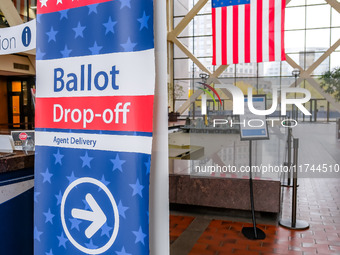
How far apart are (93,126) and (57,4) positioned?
50 cm

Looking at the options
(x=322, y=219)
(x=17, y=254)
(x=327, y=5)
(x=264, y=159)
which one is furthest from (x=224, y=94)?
(x=17, y=254)

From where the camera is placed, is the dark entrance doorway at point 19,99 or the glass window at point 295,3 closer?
the dark entrance doorway at point 19,99

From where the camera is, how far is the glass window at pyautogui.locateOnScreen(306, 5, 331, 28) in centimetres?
1777

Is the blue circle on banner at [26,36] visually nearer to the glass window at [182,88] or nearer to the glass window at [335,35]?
the glass window at [335,35]

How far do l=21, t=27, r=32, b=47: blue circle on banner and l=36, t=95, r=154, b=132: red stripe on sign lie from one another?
2.88ft

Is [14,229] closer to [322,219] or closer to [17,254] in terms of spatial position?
[17,254]

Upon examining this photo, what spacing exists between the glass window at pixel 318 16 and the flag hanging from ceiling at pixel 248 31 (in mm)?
14393

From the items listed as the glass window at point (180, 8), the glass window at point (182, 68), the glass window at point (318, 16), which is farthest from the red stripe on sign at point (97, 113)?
the glass window at point (180, 8)

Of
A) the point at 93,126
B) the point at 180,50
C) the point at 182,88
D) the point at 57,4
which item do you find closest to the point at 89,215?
the point at 93,126

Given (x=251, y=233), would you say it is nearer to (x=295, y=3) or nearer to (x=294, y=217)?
(x=294, y=217)

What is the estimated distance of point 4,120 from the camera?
16.4m

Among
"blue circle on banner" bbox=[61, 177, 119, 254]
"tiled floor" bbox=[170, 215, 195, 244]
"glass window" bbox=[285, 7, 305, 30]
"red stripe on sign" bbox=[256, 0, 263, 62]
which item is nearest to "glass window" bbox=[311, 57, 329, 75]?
"glass window" bbox=[285, 7, 305, 30]

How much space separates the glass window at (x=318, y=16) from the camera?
1777 cm

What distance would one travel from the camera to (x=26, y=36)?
2.16 metres
